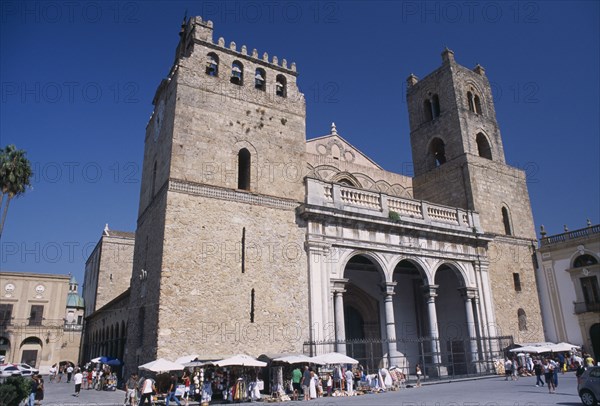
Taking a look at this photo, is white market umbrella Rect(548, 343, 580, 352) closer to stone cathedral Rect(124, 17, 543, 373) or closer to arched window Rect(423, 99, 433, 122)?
stone cathedral Rect(124, 17, 543, 373)

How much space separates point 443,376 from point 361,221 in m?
7.90

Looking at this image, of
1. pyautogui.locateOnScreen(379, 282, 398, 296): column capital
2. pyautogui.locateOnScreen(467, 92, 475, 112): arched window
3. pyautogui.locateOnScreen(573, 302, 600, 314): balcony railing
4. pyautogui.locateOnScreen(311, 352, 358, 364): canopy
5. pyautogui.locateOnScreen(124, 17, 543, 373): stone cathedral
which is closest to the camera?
pyautogui.locateOnScreen(311, 352, 358, 364): canopy

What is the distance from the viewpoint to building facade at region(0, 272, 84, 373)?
4025cm

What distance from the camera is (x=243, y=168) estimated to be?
19.2m

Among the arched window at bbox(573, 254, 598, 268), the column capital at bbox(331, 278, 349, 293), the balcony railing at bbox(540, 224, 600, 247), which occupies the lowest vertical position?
the column capital at bbox(331, 278, 349, 293)

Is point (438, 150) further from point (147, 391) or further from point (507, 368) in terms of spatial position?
point (147, 391)

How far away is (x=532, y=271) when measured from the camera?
25.7 meters

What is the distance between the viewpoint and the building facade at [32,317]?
1585 inches

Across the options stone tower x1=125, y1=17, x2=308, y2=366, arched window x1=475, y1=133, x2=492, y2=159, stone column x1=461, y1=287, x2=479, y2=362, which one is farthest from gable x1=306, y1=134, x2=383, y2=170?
stone column x1=461, y1=287, x2=479, y2=362

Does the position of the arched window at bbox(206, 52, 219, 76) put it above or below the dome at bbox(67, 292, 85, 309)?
above

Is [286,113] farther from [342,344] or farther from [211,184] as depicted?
[342,344]

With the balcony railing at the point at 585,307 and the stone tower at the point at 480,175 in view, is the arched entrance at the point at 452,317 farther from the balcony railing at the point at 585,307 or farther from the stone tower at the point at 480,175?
the balcony railing at the point at 585,307

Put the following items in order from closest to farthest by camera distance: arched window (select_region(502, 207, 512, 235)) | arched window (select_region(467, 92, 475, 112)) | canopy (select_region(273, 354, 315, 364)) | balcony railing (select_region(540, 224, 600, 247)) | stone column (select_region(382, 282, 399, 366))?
canopy (select_region(273, 354, 315, 364))
stone column (select_region(382, 282, 399, 366))
balcony railing (select_region(540, 224, 600, 247))
arched window (select_region(502, 207, 512, 235))
arched window (select_region(467, 92, 475, 112))

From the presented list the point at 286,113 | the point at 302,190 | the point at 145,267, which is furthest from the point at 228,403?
the point at 286,113
